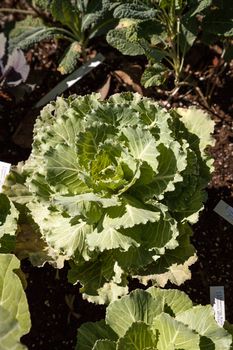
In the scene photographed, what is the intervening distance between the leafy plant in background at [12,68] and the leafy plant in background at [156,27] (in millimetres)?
357

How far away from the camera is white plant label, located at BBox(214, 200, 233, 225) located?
6.81 ft

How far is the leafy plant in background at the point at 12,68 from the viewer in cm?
219

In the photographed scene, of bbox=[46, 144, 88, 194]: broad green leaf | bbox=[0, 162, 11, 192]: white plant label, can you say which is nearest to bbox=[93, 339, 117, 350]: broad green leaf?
bbox=[46, 144, 88, 194]: broad green leaf

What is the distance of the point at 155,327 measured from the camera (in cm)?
159

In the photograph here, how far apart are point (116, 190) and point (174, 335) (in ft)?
1.40

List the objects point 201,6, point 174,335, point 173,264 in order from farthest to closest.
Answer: point 201,6, point 173,264, point 174,335

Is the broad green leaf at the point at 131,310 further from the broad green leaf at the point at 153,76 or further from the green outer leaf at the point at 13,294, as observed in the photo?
the broad green leaf at the point at 153,76

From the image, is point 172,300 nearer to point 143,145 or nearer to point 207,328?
point 207,328

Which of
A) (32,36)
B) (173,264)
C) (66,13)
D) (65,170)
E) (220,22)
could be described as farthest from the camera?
(32,36)

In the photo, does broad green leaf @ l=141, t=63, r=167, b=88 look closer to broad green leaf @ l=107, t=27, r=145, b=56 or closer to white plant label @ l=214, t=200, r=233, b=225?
broad green leaf @ l=107, t=27, r=145, b=56

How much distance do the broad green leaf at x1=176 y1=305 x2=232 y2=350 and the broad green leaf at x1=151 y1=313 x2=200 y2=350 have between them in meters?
0.07

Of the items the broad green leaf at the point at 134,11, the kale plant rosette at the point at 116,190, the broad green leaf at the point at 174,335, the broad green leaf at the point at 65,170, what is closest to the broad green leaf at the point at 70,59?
the broad green leaf at the point at 134,11

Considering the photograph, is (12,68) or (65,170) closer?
(65,170)

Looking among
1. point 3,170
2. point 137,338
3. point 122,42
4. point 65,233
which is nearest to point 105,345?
point 137,338
